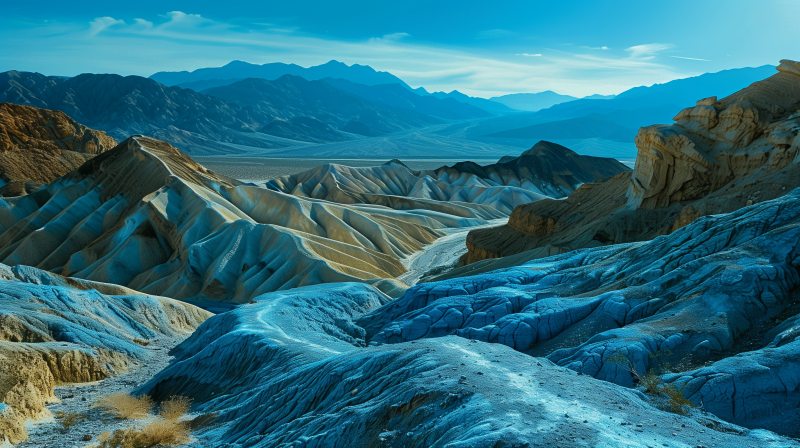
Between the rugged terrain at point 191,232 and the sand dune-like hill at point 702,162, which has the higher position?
the sand dune-like hill at point 702,162

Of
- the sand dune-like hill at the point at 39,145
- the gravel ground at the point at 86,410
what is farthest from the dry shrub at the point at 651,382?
the sand dune-like hill at the point at 39,145

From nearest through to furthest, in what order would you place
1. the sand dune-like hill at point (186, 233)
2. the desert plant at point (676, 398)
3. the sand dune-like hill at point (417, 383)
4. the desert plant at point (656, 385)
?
the sand dune-like hill at point (417, 383), the desert plant at point (676, 398), the desert plant at point (656, 385), the sand dune-like hill at point (186, 233)

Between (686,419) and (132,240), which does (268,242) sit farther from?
(686,419)

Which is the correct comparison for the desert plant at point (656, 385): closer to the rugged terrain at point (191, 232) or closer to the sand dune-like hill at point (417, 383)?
the sand dune-like hill at point (417, 383)

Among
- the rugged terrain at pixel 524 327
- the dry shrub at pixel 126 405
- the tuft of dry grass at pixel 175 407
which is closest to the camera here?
the rugged terrain at pixel 524 327

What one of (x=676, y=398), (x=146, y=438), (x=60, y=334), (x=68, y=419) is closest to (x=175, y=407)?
(x=68, y=419)

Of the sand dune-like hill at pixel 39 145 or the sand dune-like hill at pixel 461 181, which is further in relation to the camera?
the sand dune-like hill at pixel 461 181
